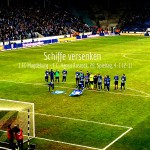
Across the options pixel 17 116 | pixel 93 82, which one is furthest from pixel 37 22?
pixel 17 116

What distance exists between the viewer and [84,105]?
26219 millimetres

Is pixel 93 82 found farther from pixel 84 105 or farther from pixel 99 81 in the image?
pixel 84 105

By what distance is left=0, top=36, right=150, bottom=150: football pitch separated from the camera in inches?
769

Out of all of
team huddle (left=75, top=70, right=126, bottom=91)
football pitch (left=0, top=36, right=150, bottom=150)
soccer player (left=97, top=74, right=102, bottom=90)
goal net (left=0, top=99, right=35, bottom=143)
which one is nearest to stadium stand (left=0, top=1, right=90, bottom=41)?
football pitch (left=0, top=36, right=150, bottom=150)

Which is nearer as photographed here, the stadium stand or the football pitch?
the football pitch

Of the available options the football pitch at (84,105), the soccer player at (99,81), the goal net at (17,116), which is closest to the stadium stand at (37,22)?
the football pitch at (84,105)

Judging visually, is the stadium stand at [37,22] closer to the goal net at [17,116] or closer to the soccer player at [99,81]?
the soccer player at [99,81]

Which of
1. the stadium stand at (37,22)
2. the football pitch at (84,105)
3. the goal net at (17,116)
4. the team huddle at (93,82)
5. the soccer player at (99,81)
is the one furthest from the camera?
the stadium stand at (37,22)

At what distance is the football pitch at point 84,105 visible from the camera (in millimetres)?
19531

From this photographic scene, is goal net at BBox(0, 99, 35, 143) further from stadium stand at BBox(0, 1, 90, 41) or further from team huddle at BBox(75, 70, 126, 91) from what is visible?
stadium stand at BBox(0, 1, 90, 41)

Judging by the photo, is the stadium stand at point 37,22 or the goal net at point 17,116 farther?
the stadium stand at point 37,22

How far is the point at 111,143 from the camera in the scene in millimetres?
19062

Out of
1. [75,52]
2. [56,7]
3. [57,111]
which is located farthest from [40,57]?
[56,7]

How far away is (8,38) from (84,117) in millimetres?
47162
